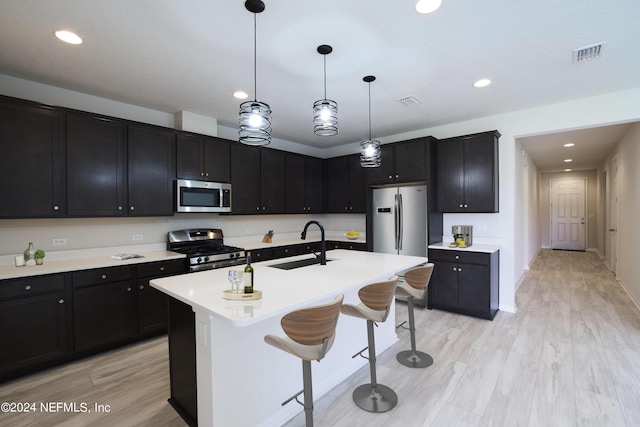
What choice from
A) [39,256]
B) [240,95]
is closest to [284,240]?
[240,95]

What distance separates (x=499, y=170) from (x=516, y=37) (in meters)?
2.32

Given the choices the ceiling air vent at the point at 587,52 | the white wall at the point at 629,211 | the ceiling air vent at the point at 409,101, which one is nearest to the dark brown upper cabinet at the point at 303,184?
the ceiling air vent at the point at 409,101

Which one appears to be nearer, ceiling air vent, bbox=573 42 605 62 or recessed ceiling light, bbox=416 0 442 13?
recessed ceiling light, bbox=416 0 442 13

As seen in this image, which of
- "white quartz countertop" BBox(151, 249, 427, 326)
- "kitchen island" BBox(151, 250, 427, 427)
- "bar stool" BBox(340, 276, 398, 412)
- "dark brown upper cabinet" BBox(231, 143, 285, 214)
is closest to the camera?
"white quartz countertop" BBox(151, 249, 427, 326)

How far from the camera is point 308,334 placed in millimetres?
1557

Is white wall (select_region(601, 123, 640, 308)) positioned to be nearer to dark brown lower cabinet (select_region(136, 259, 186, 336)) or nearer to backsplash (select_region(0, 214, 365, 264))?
backsplash (select_region(0, 214, 365, 264))

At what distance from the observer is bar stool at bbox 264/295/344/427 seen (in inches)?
60.1

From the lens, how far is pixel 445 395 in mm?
2320

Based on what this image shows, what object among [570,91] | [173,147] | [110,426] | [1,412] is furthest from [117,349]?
[570,91]

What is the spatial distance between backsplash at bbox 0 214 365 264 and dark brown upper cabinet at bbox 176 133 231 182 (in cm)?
61

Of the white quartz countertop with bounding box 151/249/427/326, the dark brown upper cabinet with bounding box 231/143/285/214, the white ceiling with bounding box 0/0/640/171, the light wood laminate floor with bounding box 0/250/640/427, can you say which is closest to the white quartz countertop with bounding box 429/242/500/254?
the light wood laminate floor with bounding box 0/250/640/427

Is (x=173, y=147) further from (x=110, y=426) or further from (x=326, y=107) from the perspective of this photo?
(x=110, y=426)

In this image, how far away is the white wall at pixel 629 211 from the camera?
4.15 metres

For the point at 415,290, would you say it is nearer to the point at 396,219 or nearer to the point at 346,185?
the point at 396,219
